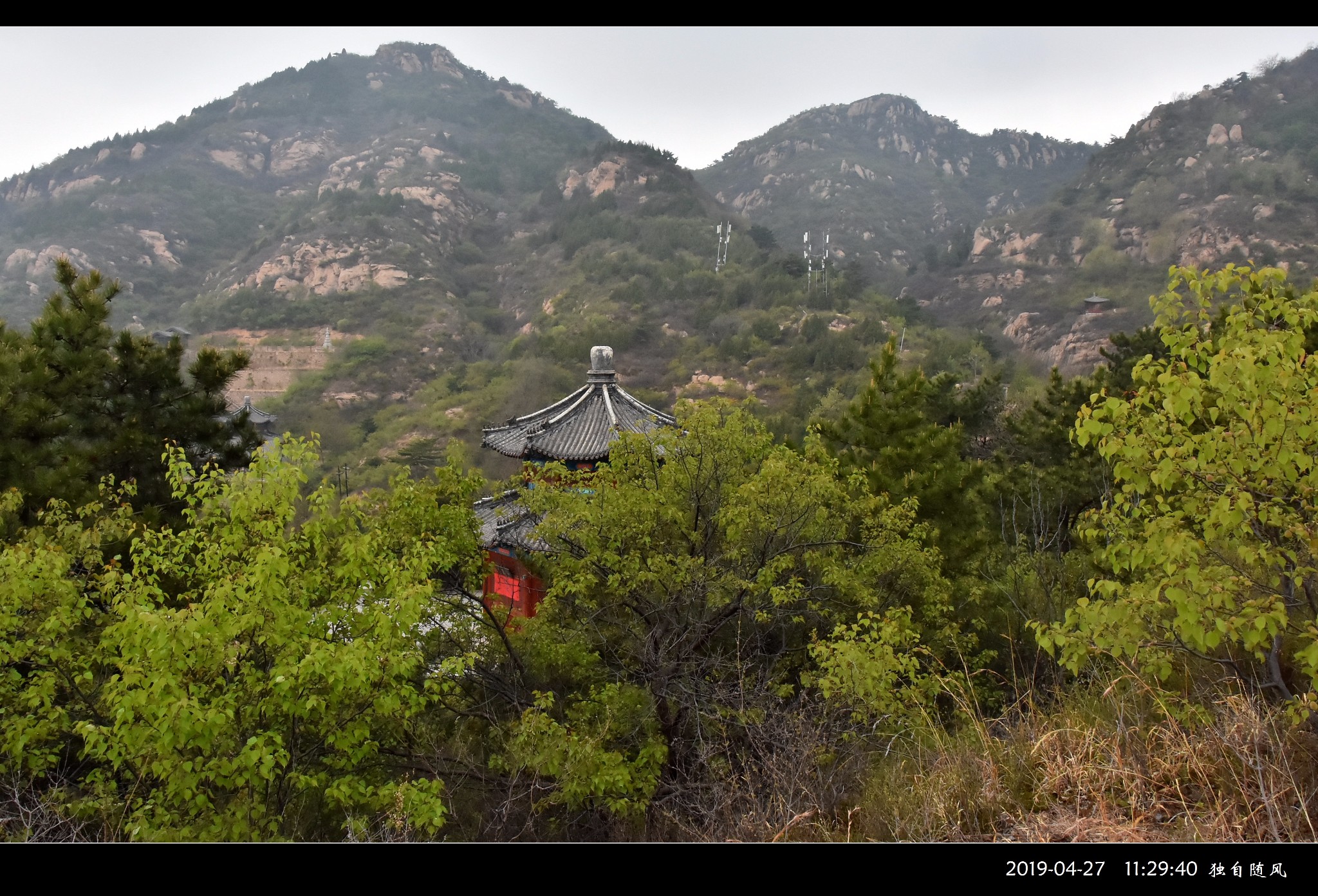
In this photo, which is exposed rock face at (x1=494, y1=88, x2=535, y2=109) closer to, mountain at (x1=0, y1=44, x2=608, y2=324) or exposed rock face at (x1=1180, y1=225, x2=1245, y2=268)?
mountain at (x1=0, y1=44, x2=608, y2=324)

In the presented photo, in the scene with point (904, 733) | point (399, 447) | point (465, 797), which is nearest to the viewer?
point (904, 733)

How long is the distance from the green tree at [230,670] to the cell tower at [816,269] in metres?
45.7

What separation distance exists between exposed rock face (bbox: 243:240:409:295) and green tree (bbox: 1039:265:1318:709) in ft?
183

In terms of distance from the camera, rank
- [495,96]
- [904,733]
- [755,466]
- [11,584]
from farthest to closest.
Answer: [495,96], [755,466], [904,733], [11,584]

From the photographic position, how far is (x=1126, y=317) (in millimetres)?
37219

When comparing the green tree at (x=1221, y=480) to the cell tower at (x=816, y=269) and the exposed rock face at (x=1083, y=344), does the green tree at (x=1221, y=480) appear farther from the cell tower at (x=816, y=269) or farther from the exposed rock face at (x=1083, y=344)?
the cell tower at (x=816, y=269)

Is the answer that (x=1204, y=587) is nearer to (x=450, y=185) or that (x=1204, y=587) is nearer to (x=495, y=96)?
(x=450, y=185)

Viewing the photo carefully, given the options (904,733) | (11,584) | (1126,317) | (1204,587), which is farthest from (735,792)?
(1126,317)

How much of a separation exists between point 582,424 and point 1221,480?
10914mm

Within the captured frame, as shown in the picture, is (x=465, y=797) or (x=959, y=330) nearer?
(x=465, y=797)

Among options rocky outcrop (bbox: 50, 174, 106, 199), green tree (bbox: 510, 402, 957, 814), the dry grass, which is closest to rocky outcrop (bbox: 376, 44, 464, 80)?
rocky outcrop (bbox: 50, 174, 106, 199)

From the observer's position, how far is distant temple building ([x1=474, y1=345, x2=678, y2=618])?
1266 cm

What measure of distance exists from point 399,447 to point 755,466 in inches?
1206

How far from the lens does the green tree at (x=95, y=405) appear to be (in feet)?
27.2
